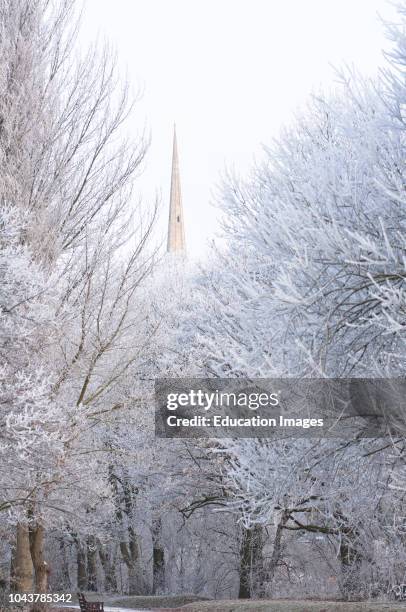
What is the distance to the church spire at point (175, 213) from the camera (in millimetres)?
91062

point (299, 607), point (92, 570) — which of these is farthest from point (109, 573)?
point (299, 607)

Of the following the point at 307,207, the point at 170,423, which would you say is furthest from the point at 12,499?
the point at 307,207

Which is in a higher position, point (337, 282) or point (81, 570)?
point (337, 282)

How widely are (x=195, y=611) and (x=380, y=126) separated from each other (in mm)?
9616

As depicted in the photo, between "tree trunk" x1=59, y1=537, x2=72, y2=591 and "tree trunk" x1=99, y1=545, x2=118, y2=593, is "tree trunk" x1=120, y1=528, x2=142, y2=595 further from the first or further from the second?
"tree trunk" x1=59, y1=537, x2=72, y2=591

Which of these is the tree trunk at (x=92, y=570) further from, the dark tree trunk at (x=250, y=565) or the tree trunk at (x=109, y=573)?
the dark tree trunk at (x=250, y=565)

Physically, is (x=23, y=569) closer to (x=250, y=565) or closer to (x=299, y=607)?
(x=299, y=607)

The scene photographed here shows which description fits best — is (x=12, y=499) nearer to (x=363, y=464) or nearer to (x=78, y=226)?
Result: (x=78, y=226)

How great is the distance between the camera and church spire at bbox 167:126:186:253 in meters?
91.1

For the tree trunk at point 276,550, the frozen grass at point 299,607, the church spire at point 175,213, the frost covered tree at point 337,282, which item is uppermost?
the church spire at point 175,213

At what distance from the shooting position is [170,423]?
17.6 metres

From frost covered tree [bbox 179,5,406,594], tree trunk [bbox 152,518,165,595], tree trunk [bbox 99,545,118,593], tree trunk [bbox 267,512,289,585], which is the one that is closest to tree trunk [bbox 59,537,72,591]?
tree trunk [bbox 99,545,118,593]

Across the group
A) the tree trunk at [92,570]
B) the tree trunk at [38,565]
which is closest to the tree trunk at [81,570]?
the tree trunk at [92,570]

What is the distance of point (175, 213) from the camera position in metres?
92.9
